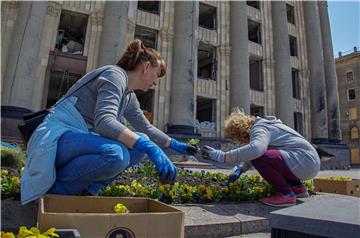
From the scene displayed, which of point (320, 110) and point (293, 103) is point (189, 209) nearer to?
point (293, 103)

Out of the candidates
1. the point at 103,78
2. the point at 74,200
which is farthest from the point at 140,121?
the point at 74,200

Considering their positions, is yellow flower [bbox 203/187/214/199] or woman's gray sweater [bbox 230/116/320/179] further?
yellow flower [bbox 203/187/214/199]

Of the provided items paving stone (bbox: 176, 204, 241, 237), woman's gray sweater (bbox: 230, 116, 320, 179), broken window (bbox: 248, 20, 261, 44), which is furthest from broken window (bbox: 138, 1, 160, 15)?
paving stone (bbox: 176, 204, 241, 237)

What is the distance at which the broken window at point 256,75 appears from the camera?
19.1 metres

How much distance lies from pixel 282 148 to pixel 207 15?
17573 mm

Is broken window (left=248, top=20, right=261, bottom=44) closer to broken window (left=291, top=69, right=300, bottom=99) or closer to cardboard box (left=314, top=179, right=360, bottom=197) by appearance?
broken window (left=291, top=69, right=300, bottom=99)

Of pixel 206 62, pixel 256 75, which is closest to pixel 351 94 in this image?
pixel 256 75

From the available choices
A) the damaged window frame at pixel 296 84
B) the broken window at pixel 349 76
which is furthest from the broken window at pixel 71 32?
the broken window at pixel 349 76

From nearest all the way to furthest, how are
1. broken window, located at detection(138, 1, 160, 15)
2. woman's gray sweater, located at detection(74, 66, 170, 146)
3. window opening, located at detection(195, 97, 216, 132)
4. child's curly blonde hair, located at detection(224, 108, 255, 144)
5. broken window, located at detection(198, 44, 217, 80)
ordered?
woman's gray sweater, located at detection(74, 66, 170, 146) → child's curly blonde hair, located at detection(224, 108, 255, 144) → window opening, located at detection(195, 97, 216, 132) → broken window, located at detection(138, 1, 160, 15) → broken window, located at detection(198, 44, 217, 80)

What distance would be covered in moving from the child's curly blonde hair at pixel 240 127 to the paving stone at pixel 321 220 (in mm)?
1921

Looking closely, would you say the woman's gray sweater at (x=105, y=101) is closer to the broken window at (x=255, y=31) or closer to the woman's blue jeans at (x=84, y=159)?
the woman's blue jeans at (x=84, y=159)

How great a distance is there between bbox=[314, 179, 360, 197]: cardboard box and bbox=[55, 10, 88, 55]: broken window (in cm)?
1219

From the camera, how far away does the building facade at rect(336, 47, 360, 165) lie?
36.8 m

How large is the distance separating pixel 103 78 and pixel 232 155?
1.53 metres
